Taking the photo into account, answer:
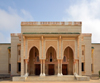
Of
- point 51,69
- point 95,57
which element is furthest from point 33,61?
point 95,57

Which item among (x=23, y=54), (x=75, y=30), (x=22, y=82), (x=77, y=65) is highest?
(x=75, y=30)

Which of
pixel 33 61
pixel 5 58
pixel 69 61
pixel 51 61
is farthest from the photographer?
pixel 5 58

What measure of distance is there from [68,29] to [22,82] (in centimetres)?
1017

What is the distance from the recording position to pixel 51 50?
77.5 ft

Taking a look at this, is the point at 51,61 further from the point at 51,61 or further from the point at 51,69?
the point at 51,69

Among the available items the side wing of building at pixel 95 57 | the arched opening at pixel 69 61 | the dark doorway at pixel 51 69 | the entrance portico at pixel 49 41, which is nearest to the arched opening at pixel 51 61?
the dark doorway at pixel 51 69

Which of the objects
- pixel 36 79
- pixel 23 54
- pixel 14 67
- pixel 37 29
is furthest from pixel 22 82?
pixel 37 29

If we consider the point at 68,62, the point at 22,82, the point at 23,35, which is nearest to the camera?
the point at 22,82

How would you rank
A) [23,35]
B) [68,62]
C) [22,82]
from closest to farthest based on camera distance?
1. [22,82]
2. [23,35]
3. [68,62]

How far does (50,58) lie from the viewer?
2366cm

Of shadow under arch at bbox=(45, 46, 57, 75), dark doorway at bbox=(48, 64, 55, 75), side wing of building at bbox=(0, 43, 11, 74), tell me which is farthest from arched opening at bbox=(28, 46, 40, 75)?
side wing of building at bbox=(0, 43, 11, 74)

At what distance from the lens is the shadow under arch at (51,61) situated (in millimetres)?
23500

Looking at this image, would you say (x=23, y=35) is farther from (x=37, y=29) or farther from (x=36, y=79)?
(x=36, y=79)

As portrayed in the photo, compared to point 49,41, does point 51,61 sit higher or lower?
lower
